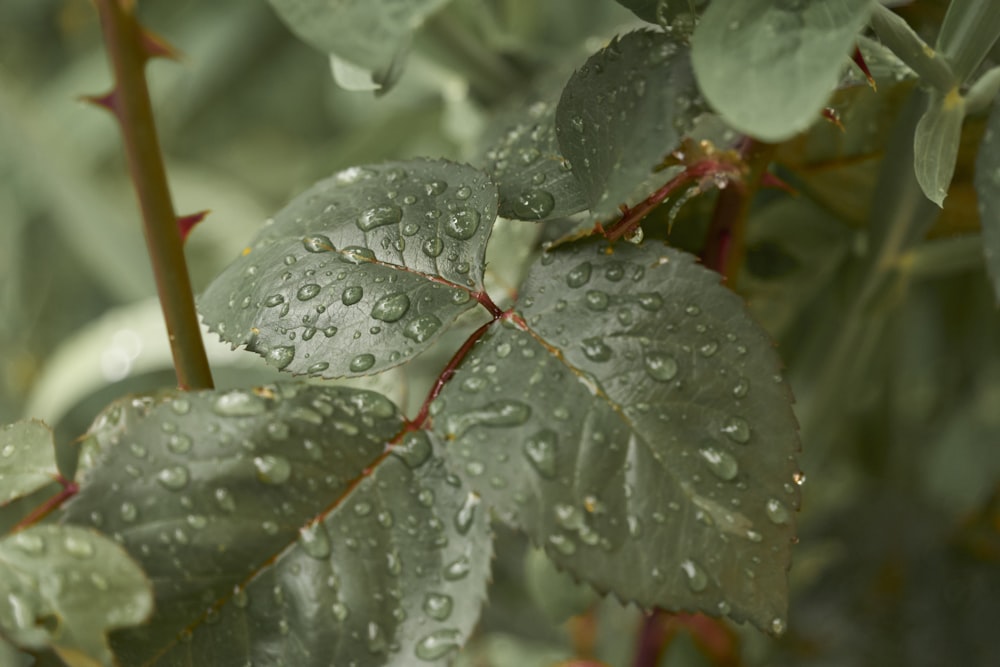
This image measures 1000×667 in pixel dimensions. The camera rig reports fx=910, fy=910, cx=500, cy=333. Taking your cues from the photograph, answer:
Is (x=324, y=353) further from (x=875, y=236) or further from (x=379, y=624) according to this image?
(x=875, y=236)

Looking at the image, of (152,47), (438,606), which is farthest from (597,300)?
(152,47)

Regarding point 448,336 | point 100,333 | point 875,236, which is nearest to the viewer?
point 875,236

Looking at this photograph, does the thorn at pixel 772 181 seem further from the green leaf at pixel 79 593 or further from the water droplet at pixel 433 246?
the green leaf at pixel 79 593

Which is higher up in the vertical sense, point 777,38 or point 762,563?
point 777,38

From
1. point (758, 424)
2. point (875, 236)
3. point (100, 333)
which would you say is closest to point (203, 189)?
point (100, 333)

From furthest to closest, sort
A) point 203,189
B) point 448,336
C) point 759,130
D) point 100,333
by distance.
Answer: point 203,189
point 100,333
point 448,336
point 759,130
